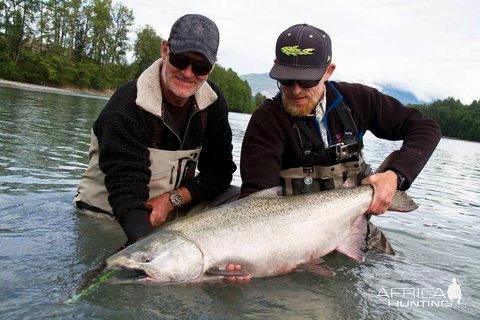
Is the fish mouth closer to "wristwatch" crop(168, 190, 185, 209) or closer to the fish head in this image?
the fish head

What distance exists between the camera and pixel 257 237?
3756 millimetres

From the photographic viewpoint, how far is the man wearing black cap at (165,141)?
422 cm

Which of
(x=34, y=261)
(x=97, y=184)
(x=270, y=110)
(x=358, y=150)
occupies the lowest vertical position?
(x=34, y=261)

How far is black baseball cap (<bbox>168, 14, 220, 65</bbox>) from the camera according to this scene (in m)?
4.20

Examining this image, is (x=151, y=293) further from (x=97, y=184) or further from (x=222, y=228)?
(x=97, y=184)

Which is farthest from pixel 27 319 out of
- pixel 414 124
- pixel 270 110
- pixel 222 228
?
pixel 414 124

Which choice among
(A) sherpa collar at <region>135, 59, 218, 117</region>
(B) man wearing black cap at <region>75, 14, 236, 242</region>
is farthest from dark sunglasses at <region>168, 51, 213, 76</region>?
(A) sherpa collar at <region>135, 59, 218, 117</region>

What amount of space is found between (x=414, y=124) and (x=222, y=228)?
249 centimetres

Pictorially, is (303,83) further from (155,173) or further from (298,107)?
(155,173)

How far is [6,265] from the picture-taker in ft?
12.4

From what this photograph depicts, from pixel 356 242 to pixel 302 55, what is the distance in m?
1.80

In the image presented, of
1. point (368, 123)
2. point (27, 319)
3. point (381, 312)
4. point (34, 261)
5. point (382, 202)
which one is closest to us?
point (27, 319)

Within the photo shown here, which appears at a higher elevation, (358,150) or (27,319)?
(358,150)

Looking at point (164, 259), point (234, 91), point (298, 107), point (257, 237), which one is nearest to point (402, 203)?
point (298, 107)
